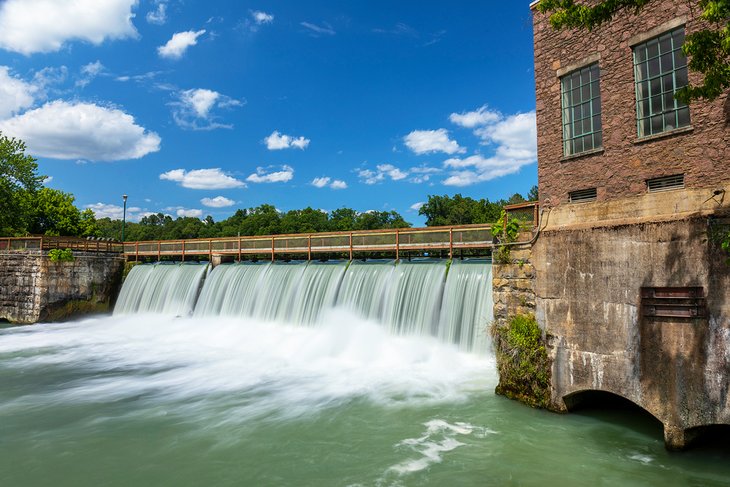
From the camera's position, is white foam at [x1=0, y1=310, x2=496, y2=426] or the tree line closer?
white foam at [x1=0, y1=310, x2=496, y2=426]

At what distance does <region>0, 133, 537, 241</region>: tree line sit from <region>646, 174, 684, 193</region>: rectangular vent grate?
44579 mm

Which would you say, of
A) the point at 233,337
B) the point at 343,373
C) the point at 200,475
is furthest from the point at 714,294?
the point at 233,337

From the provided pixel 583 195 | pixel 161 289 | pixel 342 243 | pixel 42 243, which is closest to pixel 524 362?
pixel 583 195

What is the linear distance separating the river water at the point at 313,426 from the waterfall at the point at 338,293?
0.78m

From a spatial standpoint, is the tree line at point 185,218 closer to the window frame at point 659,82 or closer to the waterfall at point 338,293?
the waterfall at point 338,293

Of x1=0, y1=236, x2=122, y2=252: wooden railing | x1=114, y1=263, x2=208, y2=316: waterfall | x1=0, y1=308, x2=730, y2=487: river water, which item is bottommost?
x1=0, y1=308, x2=730, y2=487: river water

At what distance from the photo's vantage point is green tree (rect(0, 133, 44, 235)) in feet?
118

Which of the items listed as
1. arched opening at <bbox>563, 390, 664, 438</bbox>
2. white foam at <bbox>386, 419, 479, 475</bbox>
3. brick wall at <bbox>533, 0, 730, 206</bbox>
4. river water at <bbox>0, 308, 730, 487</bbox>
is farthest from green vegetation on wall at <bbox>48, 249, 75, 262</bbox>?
arched opening at <bbox>563, 390, 664, 438</bbox>

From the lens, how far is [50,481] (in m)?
7.27

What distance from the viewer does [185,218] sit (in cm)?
14938

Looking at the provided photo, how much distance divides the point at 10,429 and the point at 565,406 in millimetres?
11973

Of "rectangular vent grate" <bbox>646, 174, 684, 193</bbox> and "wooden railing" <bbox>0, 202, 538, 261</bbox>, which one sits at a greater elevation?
"rectangular vent grate" <bbox>646, 174, 684, 193</bbox>

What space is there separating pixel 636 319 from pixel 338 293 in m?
12.4

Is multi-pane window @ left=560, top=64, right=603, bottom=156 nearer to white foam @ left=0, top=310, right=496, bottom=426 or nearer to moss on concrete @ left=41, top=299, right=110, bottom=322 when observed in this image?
white foam @ left=0, top=310, right=496, bottom=426
